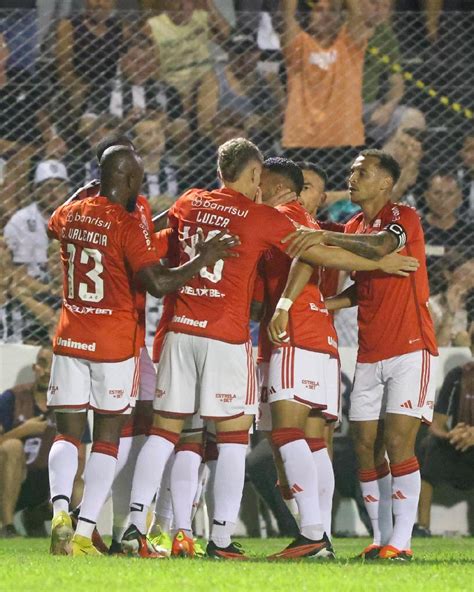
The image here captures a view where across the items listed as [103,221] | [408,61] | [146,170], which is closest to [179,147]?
[146,170]

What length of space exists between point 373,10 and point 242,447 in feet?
19.9

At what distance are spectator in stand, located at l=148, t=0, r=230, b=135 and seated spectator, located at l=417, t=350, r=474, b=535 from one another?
3093mm

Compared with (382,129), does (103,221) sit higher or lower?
lower

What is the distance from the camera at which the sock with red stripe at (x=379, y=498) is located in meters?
6.85

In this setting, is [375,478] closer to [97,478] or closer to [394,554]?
[394,554]

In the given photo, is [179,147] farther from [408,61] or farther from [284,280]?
[284,280]

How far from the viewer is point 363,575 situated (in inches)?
215

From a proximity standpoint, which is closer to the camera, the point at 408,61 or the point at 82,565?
the point at 82,565

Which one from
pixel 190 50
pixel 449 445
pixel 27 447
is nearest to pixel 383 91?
pixel 190 50

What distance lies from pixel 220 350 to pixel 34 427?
3.04 m

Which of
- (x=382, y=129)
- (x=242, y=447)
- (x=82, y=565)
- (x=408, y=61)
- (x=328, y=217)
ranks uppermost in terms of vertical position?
(x=408, y=61)

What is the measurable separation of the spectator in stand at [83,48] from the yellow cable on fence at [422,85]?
86.4 inches

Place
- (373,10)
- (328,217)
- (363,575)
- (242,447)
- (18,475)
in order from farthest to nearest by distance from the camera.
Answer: (373,10) → (328,217) → (18,475) → (242,447) → (363,575)

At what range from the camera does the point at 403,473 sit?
21.5 ft
